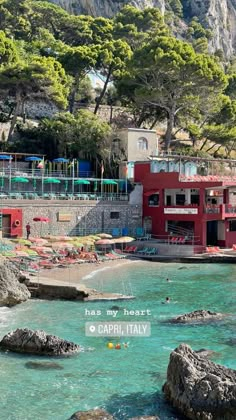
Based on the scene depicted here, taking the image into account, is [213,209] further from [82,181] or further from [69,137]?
[69,137]

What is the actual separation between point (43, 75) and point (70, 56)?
13.9m

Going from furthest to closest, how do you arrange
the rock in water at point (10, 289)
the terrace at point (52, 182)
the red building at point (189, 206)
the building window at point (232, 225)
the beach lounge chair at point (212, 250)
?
the building window at point (232, 225), the terrace at point (52, 182), the red building at point (189, 206), the beach lounge chair at point (212, 250), the rock in water at point (10, 289)

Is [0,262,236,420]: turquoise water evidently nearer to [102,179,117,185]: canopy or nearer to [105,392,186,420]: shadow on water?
[105,392,186,420]: shadow on water

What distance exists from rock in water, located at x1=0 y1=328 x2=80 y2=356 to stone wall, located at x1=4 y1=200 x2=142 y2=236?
24.2m

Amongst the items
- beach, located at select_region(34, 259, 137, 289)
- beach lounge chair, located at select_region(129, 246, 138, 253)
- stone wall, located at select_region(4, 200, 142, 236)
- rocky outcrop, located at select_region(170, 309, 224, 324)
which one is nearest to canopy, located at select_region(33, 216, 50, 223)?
stone wall, located at select_region(4, 200, 142, 236)

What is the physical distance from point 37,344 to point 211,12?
133862 millimetres

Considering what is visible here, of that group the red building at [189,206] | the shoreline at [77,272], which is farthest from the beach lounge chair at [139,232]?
the shoreline at [77,272]

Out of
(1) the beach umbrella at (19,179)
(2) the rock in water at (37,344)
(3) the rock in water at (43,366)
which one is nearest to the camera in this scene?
(3) the rock in water at (43,366)

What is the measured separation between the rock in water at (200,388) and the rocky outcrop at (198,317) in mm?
7669

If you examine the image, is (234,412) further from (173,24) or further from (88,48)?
(173,24)

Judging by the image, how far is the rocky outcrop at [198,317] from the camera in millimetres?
22516

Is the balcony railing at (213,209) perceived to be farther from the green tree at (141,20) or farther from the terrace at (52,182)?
the green tree at (141,20)

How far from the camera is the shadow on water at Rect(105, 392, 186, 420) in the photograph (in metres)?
13.5

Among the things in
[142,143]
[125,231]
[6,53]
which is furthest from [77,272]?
[6,53]
